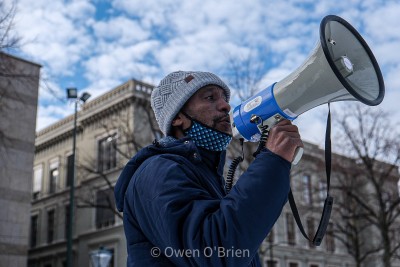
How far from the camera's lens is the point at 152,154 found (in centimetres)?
216

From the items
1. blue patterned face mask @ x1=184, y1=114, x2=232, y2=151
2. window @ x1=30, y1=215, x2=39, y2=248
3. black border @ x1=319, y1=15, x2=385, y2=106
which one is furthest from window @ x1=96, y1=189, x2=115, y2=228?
black border @ x1=319, y1=15, x2=385, y2=106

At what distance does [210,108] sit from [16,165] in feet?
72.3

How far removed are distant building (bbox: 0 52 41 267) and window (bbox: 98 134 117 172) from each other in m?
8.35

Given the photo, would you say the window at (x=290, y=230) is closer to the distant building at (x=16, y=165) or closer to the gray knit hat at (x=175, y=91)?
the distant building at (x=16, y=165)

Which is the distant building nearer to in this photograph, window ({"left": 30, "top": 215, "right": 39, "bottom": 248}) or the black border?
window ({"left": 30, "top": 215, "right": 39, "bottom": 248})

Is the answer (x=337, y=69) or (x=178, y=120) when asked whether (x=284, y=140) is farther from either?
(x=178, y=120)

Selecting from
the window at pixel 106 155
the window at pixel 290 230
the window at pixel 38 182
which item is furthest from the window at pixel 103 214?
the window at pixel 290 230

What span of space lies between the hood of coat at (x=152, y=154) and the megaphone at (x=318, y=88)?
196mm

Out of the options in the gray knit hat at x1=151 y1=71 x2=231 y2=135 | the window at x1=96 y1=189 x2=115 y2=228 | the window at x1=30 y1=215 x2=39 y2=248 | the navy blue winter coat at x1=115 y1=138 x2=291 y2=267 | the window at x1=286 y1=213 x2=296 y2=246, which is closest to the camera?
the navy blue winter coat at x1=115 y1=138 x2=291 y2=267

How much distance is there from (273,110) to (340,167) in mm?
23429

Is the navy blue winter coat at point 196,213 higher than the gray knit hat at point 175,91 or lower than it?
lower

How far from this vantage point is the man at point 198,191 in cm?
167

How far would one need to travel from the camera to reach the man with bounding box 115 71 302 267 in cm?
167

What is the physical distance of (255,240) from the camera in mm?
1694
